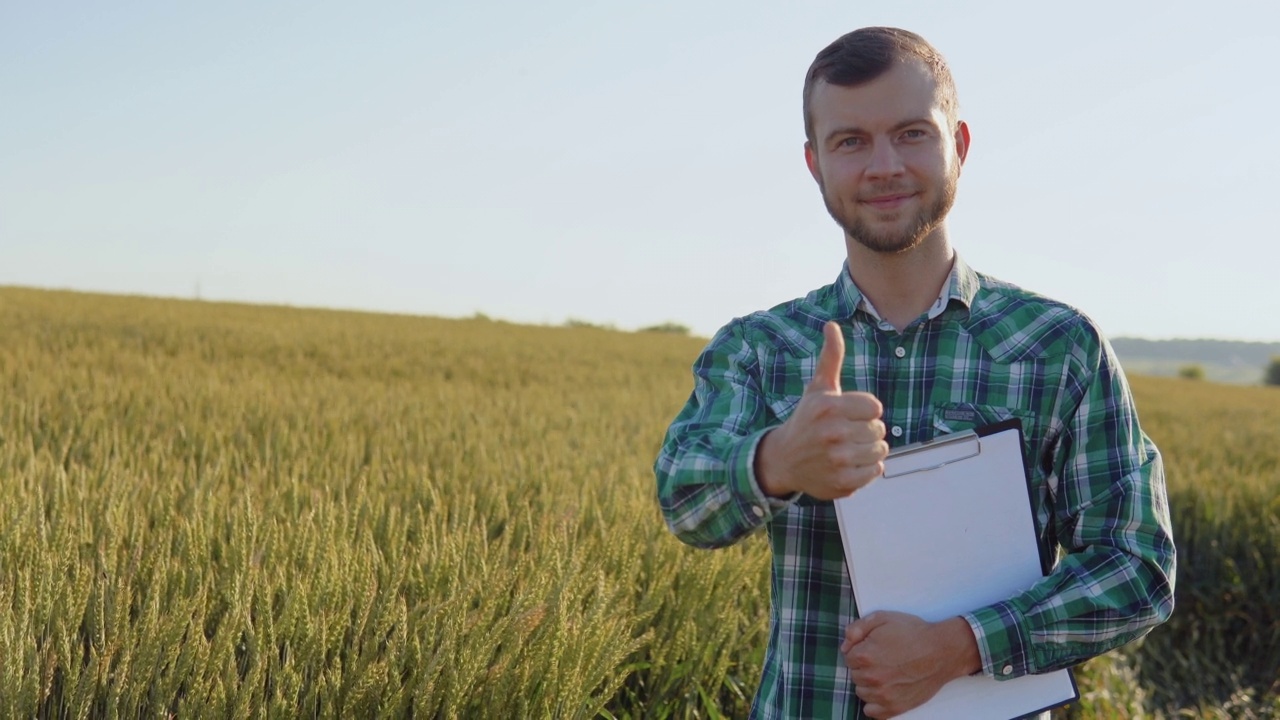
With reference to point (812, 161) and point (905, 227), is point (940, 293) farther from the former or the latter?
point (812, 161)

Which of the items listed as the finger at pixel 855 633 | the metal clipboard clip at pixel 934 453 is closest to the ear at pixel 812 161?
the metal clipboard clip at pixel 934 453

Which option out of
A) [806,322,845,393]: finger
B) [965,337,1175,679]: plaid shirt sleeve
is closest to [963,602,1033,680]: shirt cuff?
[965,337,1175,679]: plaid shirt sleeve

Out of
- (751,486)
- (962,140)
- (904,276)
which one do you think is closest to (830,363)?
(751,486)

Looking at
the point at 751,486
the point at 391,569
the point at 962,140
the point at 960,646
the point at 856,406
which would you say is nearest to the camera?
the point at 856,406

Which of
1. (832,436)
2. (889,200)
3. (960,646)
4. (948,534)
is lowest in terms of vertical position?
(960,646)

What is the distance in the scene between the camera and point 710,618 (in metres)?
2.40

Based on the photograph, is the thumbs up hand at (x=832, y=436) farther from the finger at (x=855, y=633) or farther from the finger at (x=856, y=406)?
the finger at (x=855, y=633)

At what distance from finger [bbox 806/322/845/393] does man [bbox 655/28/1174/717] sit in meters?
0.16

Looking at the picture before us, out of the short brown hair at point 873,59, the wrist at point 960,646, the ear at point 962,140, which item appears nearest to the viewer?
the wrist at point 960,646

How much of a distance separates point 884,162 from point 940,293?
206mm

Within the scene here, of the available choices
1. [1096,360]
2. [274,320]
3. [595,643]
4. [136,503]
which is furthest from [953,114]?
[274,320]

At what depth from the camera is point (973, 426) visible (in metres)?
1.37

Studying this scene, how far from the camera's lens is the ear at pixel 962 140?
1.49 meters

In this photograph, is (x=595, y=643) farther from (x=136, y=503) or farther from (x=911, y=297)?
(x=136, y=503)
